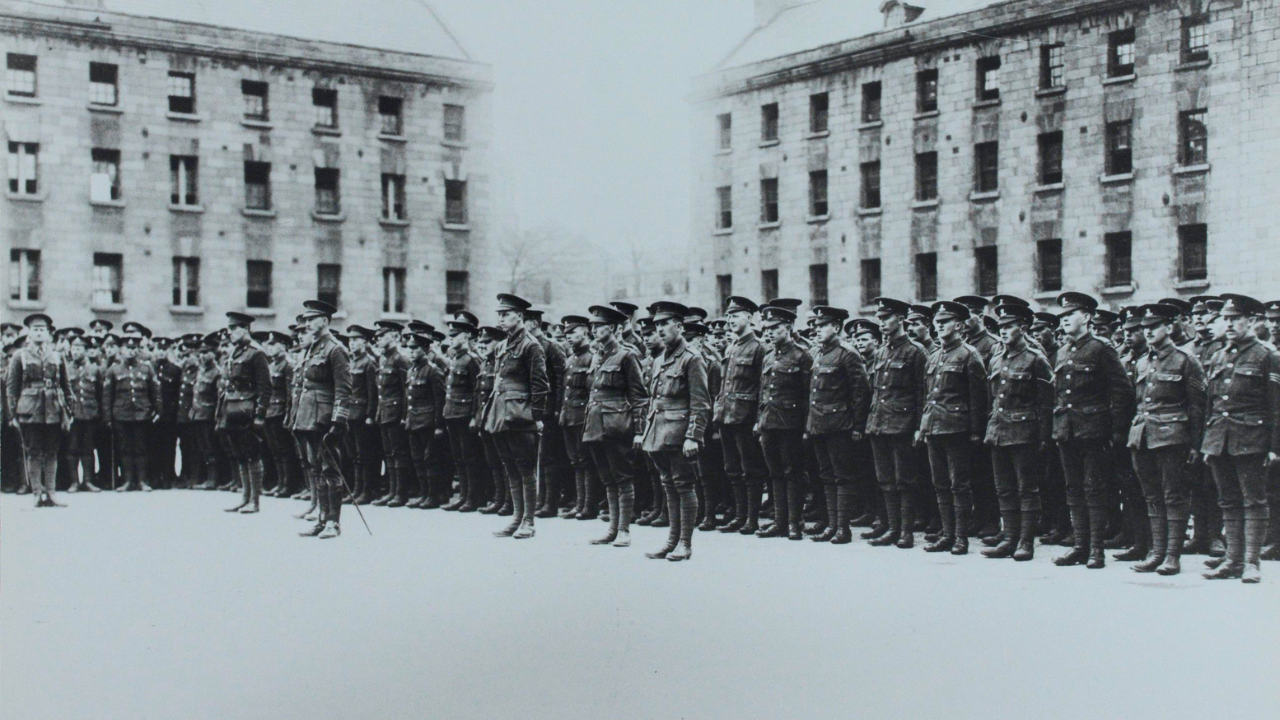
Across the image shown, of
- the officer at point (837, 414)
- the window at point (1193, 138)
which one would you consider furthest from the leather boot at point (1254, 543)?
the officer at point (837, 414)

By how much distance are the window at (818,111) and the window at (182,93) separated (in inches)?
489

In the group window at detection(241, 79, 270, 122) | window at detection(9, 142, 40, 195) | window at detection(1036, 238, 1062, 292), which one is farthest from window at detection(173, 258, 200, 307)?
window at detection(1036, 238, 1062, 292)

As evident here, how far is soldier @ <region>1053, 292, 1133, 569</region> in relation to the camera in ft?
32.4

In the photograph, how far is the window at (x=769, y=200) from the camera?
1266 centimetres

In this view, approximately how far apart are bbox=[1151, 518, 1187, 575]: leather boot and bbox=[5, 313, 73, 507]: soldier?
12.5 meters

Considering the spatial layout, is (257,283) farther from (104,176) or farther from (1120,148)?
(1120,148)

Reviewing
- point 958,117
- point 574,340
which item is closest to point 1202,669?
point 958,117

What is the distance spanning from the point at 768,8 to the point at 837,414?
153 inches

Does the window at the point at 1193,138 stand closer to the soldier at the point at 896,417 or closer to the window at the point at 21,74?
the soldier at the point at 896,417

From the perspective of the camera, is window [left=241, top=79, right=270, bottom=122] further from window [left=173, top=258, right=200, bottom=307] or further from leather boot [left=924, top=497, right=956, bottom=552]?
leather boot [left=924, top=497, right=956, bottom=552]

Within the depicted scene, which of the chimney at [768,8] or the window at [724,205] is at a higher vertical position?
the chimney at [768,8]

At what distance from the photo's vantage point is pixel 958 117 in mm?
11867

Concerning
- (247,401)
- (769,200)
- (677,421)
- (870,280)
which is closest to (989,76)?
(769,200)

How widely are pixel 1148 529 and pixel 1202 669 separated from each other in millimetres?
4678
